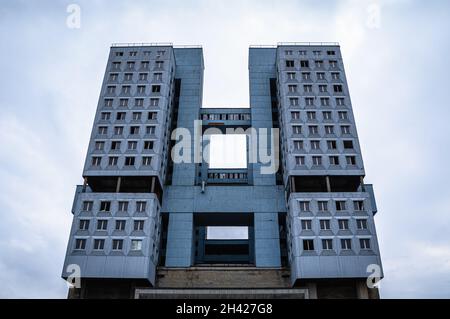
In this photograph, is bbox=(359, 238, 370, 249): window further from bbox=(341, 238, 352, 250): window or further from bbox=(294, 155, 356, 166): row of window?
bbox=(294, 155, 356, 166): row of window

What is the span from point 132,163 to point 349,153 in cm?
4205

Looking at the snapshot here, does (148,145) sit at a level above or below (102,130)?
below

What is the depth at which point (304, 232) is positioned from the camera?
58.6 m

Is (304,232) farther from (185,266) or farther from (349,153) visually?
(185,266)

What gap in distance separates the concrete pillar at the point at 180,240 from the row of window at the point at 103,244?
9422mm

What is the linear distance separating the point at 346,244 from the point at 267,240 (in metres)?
15.6

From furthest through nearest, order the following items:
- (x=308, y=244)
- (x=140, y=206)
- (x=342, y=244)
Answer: (x=140, y=206) → (x=308, y=244) → (x=342, y=244)

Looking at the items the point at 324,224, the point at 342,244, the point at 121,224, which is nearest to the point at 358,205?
the point at 324,224

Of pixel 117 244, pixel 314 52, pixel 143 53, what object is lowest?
pixel 117 244

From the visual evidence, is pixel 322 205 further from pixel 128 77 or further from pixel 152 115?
pixel 128 77

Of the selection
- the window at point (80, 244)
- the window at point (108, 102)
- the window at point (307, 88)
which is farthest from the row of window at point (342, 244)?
the window at point (108, 102)

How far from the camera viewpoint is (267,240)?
67.1 meters
